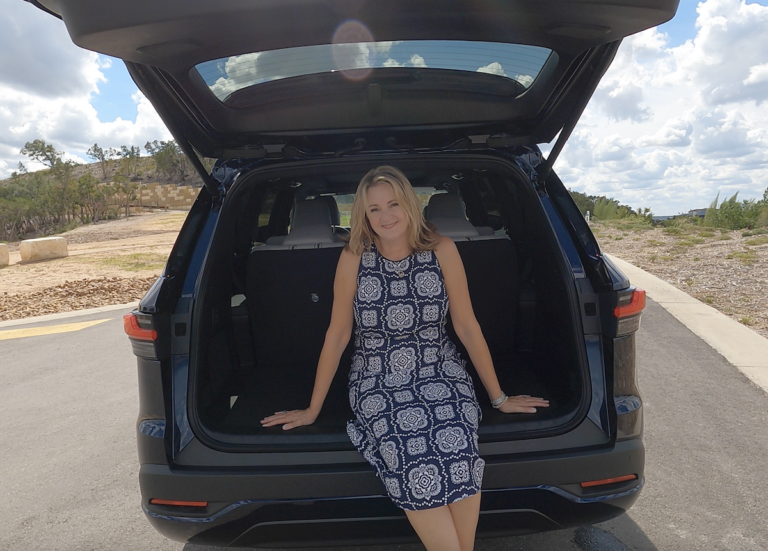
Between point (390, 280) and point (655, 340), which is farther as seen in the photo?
point (655, 340)

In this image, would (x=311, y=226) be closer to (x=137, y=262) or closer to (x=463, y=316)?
(x=463, y=316)

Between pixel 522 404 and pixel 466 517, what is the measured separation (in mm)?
530

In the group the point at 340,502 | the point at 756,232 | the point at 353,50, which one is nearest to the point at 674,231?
the point at 756,232

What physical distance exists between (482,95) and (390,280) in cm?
88

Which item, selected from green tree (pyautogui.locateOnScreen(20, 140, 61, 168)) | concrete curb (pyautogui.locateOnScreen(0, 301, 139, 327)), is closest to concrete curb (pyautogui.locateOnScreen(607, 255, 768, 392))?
concrete curb (pyautogui.locateOnScreen(0, 301, 139, 327))

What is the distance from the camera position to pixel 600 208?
77.8ft

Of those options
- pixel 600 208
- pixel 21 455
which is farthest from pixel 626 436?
pixel 600 208

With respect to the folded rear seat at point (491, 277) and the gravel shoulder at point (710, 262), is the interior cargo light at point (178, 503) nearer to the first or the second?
the folded rear seat at point (491, 277)

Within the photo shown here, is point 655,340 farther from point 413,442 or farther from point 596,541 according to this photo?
point 413,442

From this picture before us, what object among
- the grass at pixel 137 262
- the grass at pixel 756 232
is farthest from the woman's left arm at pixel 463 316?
the grass at pixel 756 232

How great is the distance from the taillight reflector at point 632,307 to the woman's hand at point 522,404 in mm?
459

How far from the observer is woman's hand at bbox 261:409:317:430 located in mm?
2193

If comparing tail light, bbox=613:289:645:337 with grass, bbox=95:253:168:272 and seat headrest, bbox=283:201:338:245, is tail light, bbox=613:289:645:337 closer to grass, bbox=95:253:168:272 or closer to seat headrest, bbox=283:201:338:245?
seat headrest, bbox=283:201:338:245

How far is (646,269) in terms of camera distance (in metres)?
10.8
